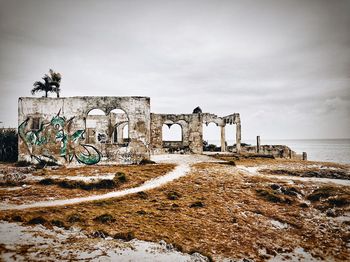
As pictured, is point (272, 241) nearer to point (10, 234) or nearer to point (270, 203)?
point (270, 203)

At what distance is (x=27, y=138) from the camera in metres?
19.3

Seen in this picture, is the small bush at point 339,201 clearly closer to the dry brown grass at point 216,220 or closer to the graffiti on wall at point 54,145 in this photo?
the dry brown grass at point 216,220

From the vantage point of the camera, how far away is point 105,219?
9.78 m

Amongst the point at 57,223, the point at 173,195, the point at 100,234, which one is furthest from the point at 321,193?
the point at 57,223

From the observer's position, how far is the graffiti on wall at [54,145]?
1922 centimetres

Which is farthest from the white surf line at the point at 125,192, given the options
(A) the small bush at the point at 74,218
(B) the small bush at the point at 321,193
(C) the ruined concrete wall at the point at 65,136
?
(B) the small bush at the point at 321,193

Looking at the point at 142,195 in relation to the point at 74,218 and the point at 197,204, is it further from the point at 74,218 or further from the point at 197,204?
the point at 74,218

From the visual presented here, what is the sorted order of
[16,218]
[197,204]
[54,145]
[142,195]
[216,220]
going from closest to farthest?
1. [16,218]
2. [216,220]
3. [197,204]
4. [142,195]
5. [54,145]

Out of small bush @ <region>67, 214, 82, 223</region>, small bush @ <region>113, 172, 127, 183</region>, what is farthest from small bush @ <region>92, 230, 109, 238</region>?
small bush @ <region>113, 172, 127, 183</region>

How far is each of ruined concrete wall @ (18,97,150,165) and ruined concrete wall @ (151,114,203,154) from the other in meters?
11.8

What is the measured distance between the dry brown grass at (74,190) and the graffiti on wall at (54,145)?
1.46 m

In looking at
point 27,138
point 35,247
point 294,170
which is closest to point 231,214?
point 35,247

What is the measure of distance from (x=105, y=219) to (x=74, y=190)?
448 centimetres

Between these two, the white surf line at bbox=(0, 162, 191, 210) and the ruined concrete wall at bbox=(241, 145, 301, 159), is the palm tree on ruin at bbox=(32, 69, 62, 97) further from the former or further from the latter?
the ruined concrete wall at bbox=(241, 145, 301, 159)
